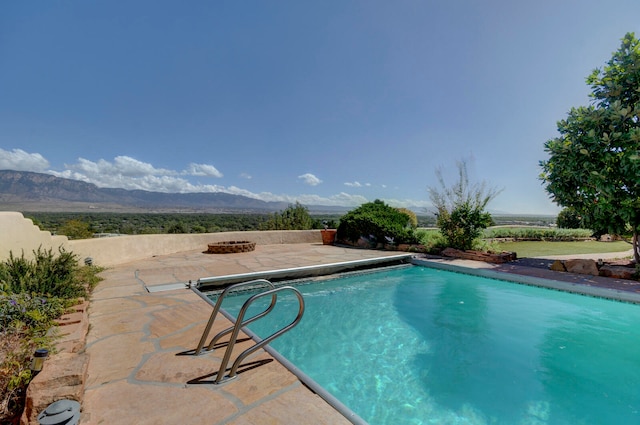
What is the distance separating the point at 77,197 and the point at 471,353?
14226cm

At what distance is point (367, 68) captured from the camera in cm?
1179

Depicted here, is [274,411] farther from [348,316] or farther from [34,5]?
[34,5]

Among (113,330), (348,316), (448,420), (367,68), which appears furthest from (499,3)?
(113,330)

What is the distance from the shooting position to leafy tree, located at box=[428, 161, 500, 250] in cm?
882

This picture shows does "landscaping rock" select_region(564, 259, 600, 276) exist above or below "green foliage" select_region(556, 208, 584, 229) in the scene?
below

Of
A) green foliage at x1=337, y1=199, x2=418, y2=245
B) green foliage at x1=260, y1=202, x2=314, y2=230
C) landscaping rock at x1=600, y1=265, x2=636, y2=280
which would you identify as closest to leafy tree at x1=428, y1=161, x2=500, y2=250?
green foliage at x1=337, y1=199, x2=418, y2=245

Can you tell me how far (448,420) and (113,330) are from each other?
142 inches

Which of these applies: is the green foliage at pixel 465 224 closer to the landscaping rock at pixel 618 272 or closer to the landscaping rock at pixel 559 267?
the landscaping rock at pixel 559 267

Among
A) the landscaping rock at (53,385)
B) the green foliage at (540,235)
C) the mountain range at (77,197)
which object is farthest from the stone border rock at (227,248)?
the mountain range at (77,197)

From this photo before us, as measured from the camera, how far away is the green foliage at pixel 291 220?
14781mm

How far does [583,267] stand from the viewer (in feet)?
22.0

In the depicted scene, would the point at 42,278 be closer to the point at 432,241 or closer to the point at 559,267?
the point at 432,241

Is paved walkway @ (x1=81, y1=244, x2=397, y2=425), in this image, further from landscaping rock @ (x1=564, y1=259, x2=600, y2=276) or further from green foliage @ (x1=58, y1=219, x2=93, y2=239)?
green foliage @ (x1=58, y1=219, x2=93, y2=239)

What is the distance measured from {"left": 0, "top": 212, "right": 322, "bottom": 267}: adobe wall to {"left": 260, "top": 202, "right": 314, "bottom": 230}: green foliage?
6.76 ft
